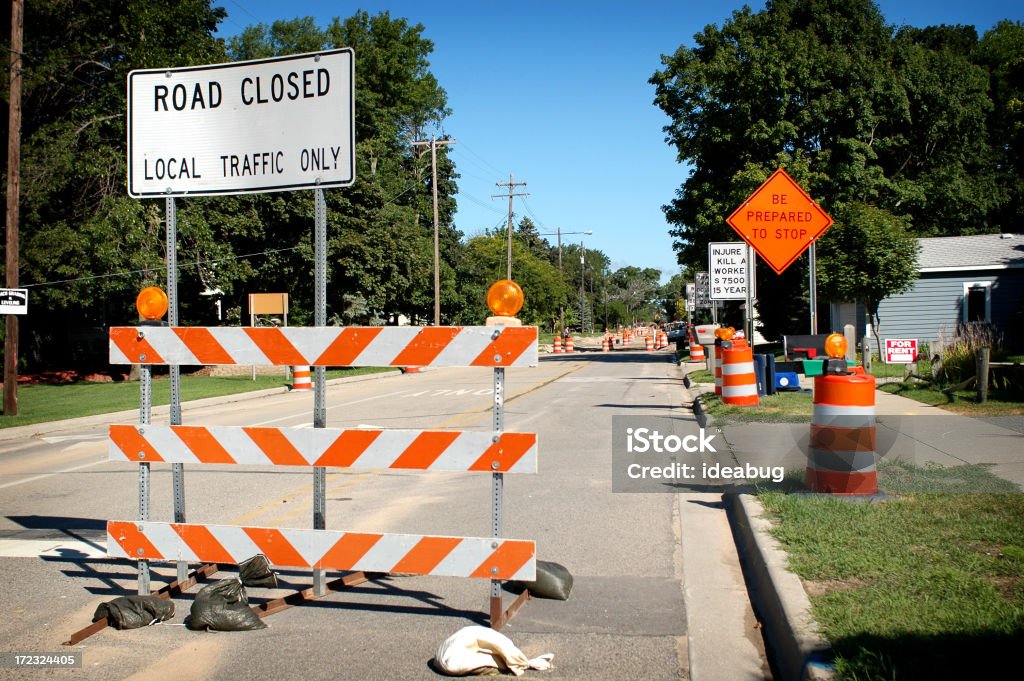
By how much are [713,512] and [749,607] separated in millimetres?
2546

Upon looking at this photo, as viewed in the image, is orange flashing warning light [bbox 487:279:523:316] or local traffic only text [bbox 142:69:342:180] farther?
local traffic only text [bbox 142:69:342:180]

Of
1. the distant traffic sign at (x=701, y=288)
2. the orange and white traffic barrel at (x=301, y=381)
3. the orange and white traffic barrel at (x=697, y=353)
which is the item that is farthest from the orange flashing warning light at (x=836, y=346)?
the orange and white traffic barrel at (x=697, y=353)

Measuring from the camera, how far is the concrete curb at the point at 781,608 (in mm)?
4039

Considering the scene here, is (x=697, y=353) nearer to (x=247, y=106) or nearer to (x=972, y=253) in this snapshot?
(x=972, y=253)

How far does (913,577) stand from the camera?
505cm

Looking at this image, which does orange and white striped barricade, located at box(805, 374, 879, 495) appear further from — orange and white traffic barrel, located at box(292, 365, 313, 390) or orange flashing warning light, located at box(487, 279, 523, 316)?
orange and white traffic barrel, located at box(292, 365, 313, 390)

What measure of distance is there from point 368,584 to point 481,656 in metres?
1.74

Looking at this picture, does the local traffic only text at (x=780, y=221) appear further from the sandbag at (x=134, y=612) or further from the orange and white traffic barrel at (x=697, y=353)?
the orange and white traffic barrel at (x=697, y=353)

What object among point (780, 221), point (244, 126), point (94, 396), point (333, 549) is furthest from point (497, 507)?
point (94, 396)

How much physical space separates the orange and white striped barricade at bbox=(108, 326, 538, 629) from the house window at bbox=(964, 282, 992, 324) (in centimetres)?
2958

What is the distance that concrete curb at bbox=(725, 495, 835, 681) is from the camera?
4.04 meters

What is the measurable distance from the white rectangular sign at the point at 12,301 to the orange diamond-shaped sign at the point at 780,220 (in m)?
14.6

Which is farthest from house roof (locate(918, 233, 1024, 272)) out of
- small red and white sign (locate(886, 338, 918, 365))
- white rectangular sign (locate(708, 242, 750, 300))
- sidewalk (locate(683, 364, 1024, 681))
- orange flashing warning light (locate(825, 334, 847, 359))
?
orange flashing warning light (locate(825, 334, 847, 359))

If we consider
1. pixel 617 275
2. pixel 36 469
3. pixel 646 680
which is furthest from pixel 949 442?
pixel 617 275
